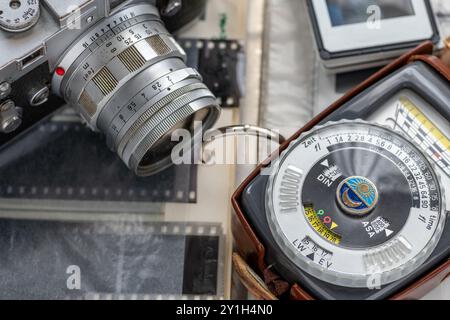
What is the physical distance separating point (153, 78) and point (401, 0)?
304 millimetres

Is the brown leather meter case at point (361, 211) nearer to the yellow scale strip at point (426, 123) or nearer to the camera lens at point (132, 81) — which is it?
the yellow scale strip at point (426, 123)

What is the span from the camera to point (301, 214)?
26.8 inches

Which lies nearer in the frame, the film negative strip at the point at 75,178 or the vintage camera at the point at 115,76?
the vintage camera at the point at 115,76

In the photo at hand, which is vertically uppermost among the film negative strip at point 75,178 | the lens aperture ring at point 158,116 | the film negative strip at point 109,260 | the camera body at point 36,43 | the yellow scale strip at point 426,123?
the camera body at point 36,43

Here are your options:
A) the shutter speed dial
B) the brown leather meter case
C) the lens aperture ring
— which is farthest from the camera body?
the brown leather meter case

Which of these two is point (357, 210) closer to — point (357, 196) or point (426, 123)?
point (357, 196)

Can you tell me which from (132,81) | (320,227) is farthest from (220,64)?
(320,227)

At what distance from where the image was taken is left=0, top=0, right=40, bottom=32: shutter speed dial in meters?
0.66

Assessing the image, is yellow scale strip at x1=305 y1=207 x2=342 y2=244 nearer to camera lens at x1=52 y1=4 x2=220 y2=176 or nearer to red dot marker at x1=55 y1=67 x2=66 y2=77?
camera lens at x1=52 y1=4 x2=220 y2=176

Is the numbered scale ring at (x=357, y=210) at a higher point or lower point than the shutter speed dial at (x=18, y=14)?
lower

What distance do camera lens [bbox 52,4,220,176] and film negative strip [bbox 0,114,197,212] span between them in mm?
91

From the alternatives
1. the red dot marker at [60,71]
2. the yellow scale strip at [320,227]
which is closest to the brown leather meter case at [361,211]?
the yellow scale strip at [320,227]

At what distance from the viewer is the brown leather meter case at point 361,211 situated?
674 millimetres

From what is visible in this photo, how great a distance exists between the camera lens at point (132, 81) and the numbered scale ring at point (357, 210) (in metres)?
0.12
